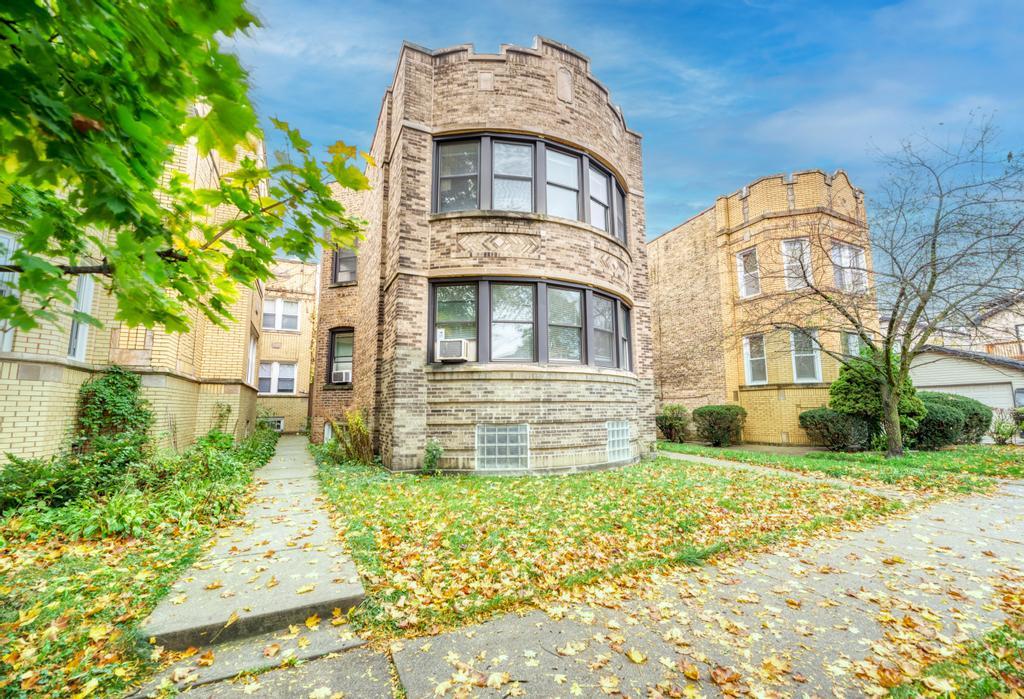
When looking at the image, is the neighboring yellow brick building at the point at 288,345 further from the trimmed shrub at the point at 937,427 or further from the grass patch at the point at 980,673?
the trimmed shrub at the point at 937,427

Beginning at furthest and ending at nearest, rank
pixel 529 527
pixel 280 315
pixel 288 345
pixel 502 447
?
pixel 280 315
pixel 288 345
pixel 502 447
pixel 529 527

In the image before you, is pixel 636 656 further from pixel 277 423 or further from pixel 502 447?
pixel 277 423

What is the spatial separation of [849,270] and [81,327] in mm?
18966

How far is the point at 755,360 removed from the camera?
1623cm

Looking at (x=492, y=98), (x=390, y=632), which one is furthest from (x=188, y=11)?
(x=492, y=98)

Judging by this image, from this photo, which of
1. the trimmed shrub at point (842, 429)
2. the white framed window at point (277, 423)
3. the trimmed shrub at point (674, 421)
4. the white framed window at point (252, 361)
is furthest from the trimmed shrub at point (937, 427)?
the white framed window at point (277, 423)

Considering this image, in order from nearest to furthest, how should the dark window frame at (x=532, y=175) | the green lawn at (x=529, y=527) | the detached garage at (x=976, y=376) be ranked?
the green lawn at (x=529, y=527), the dark window frame at (x=532, y=175), the detached garage at (x=976, y=376)

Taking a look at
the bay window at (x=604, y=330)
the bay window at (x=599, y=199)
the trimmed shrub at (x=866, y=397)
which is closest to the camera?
the bay window at (x=604, y=330)

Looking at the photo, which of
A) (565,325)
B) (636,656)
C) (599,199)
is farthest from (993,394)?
(636,656)

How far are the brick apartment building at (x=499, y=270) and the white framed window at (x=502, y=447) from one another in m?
0.03

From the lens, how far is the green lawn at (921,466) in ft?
26.1

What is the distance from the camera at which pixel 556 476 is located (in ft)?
27.1

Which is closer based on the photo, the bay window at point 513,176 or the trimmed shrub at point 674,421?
the bay window at point 513,176

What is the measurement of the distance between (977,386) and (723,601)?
70.0 feet
